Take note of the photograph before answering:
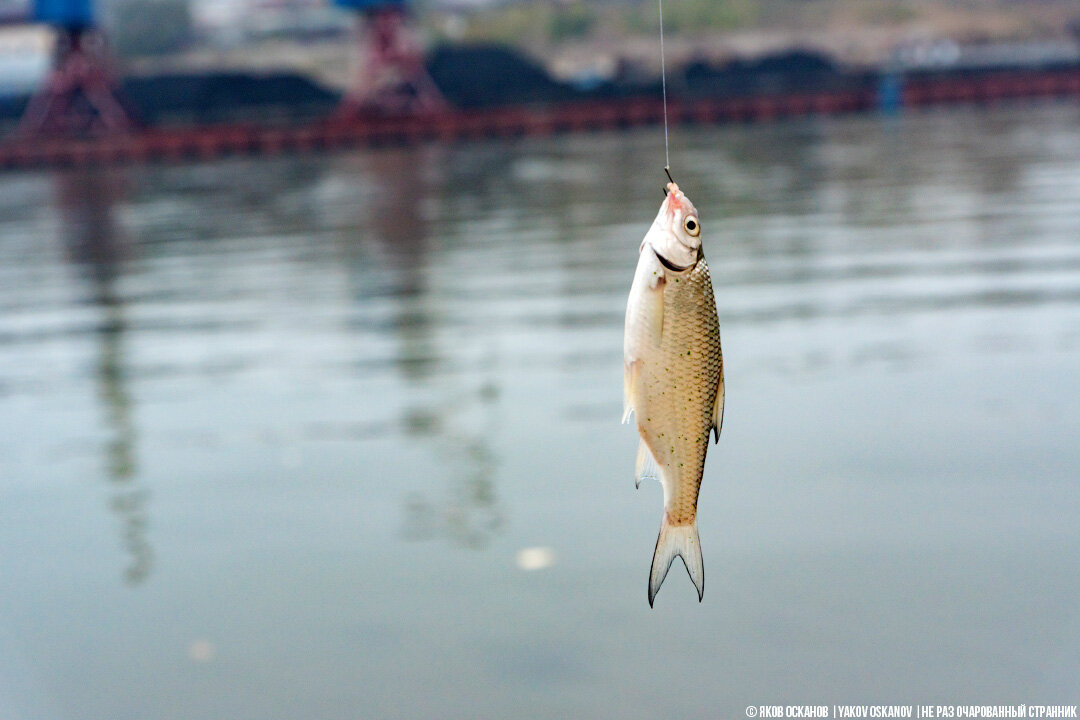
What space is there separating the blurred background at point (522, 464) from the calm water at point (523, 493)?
0.11ft

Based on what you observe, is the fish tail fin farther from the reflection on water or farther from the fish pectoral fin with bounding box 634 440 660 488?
the reflection on water

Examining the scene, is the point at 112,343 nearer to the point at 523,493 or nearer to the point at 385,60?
the point at 523,493

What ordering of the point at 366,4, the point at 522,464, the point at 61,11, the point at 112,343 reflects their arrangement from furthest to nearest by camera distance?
1. the point at 366,4
2. the point at 61,11
3. the point at 112,343
4. the point at 522,464

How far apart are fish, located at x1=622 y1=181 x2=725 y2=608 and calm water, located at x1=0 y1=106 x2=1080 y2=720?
324 centimetres

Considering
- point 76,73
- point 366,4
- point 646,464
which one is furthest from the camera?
point 76,73

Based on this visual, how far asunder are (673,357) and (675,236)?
0.28 metres

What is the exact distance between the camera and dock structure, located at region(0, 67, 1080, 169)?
63219 millimetres

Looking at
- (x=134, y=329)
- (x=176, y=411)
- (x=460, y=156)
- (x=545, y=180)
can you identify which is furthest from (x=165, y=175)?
(x=176, y=411)

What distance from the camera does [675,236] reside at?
3617 millimetres

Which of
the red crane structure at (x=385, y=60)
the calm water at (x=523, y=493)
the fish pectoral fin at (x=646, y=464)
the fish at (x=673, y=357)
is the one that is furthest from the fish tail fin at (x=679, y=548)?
the red crane structure at (x=385, y=60)

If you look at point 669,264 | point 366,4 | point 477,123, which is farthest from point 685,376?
point 366,4

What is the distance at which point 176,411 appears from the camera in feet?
42.8

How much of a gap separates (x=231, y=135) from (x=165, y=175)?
11.9 meters

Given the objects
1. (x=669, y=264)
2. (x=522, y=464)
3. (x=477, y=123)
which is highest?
(x=669, y=264)
